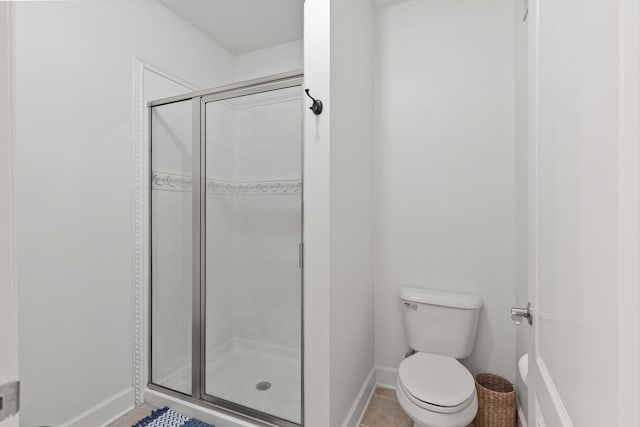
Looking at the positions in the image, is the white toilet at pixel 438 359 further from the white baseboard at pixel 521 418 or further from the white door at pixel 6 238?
the white door at pixel 6 238

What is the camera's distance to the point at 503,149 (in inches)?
70.6

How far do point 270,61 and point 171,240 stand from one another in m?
1.62

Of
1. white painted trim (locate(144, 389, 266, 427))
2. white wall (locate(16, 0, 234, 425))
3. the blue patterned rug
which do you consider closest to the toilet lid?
white painted trim (locate(144, 389, 266, 427))

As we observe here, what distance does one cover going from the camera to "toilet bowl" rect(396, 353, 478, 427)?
4.28 feet

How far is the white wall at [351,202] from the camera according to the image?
4.74 feet

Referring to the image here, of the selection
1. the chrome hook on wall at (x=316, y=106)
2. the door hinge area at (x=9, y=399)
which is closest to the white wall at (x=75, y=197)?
the chrome hook on wall at (x=316, y=106)

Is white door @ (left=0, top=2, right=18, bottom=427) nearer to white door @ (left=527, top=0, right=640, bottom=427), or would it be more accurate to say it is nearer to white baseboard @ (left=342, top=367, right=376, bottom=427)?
white door @ (left=527, top=0, right=640, bottom=427)

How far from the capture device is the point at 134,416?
176cm

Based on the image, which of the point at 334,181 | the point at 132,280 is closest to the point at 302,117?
the point at 334,181

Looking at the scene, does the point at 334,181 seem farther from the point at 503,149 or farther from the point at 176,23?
the point at 176,23

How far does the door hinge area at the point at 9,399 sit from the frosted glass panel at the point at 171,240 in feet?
4.99

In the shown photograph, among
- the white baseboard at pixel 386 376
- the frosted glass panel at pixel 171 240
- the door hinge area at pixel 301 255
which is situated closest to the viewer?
the door hinge area at pixel 301 255

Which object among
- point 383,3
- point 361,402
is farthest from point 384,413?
point 383,3

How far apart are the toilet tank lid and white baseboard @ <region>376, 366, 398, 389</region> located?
54 cm
